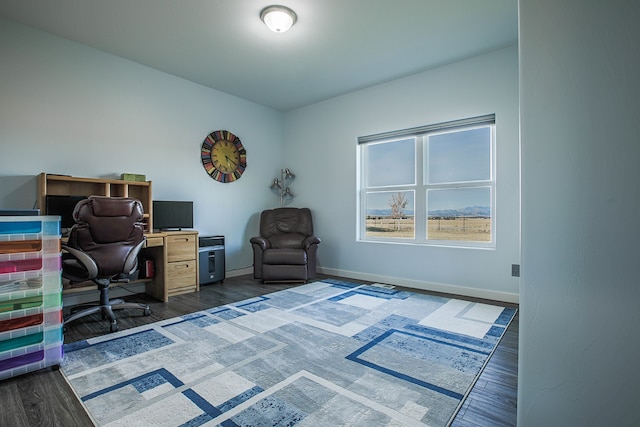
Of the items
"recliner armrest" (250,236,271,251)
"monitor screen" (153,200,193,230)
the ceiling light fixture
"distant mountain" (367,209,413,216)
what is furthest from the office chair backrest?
"distant mountain" (367,209,413,216)

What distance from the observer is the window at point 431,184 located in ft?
12.0

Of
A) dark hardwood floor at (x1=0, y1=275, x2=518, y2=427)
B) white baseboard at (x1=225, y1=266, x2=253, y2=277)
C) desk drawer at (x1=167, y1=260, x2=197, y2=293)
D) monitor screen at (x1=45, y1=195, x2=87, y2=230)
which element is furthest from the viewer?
white baseboard at (x1=225, y1=266, x2=253, y2=277)

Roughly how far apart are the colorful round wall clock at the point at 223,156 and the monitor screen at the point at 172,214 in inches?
28.2

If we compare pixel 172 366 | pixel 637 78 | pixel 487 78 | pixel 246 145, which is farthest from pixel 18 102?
pixel 487 78

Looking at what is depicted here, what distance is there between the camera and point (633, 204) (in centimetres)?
68

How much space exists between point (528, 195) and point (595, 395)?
19.1 inches

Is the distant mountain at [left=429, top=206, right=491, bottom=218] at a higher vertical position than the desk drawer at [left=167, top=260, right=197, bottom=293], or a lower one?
higher

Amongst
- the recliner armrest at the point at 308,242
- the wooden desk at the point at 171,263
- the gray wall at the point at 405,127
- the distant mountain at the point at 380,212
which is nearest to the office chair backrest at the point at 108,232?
the wooden desk at the point at 171,263

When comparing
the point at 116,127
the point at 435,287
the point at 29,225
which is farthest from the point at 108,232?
the point at 435,287

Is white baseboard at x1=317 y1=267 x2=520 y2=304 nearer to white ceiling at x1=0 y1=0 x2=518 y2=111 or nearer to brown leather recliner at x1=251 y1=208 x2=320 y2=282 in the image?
brown leather recliner at x1=251 y1=208 x2=320 y2=282

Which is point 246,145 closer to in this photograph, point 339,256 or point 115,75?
point 115,75

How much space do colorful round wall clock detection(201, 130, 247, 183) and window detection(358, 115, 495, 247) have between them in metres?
1.87

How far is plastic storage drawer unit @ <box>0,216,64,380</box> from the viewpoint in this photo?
5.79 ft

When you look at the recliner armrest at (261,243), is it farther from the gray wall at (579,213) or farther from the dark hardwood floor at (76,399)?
the gray wall at (579,213)
